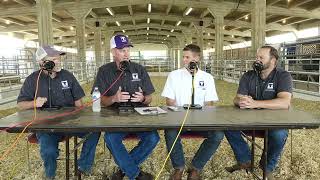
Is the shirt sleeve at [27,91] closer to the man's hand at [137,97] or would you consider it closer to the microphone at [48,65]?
the microphone at [48,65]

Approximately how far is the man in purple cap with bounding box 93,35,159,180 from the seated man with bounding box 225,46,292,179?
2.33 feet

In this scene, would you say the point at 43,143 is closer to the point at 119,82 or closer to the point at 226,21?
the point at 119,82

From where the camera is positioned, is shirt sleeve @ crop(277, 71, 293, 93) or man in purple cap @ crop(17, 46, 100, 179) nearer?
man in purple cap @ crop(17, 46, 100, 179)

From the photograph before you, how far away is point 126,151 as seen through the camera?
253 cm

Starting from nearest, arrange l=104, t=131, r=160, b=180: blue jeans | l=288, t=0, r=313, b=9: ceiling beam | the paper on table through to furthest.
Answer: the paper on table
l=104, t=131, r=160, b=180: blue jeans
l=288, t=0, r=313, b=9: ceiling beam

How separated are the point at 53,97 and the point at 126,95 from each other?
673 mm

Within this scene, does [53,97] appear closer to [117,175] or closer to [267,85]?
[117,175]

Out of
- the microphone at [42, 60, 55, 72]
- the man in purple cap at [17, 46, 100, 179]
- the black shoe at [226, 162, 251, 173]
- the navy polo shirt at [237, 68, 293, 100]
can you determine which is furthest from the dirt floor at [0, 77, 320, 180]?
the microphone at [42, 60, 55, 72]

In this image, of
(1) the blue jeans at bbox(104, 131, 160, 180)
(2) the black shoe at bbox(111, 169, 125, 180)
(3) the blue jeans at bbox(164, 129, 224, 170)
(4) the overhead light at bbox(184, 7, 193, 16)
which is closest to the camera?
(1) the blue jeans at bbox(104, 131, 160, 180)

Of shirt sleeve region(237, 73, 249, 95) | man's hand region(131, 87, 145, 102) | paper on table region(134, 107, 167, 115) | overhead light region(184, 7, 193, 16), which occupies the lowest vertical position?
paper on table region(134, 107, 167, 115)

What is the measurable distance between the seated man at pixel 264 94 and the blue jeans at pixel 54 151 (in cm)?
112

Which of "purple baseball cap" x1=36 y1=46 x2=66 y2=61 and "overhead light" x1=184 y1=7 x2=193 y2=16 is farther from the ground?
"overhead light" x1=184 y1=7 x2=193 y2=16

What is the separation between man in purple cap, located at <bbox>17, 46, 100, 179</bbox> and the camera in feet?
8.54

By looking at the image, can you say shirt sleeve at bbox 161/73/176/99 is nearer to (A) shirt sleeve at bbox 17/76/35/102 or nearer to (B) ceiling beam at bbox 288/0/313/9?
(A) shirt sleeve at bbox 17/76/35/102
